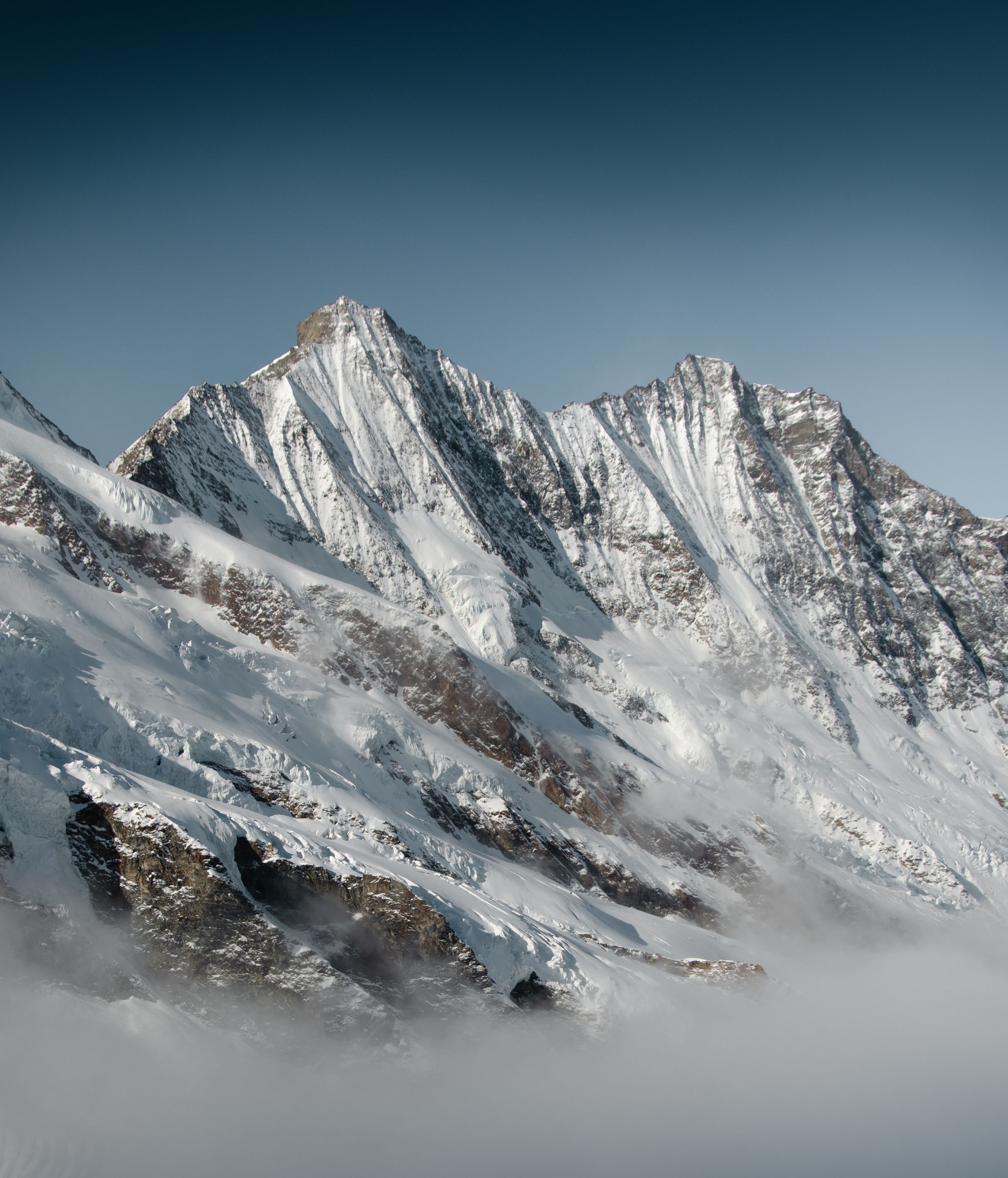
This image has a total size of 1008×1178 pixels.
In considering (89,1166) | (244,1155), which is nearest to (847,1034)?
(244,1155)

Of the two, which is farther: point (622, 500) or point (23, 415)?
point (622, 500)

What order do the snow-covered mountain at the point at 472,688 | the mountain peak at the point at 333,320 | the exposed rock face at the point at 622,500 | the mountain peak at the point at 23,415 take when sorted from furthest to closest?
the mountain peak at the point at 333,320 → the exposed rock face at the point at 622,500 → the mountain peak at the point at 23,415 → the snow-covered mountain at the point at 472,688

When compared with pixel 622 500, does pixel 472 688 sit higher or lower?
lower

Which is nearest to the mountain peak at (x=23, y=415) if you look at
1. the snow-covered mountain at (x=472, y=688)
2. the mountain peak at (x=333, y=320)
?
the snow-covered mountain at (x=472, y=688)

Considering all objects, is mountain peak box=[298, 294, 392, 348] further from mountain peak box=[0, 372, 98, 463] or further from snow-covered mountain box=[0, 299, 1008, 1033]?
mountain peak box=[0, 372, 98, 463]

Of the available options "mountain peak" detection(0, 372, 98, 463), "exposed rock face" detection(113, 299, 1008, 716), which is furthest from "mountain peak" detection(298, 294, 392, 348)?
"mountain peak" detection(0, 372, 98, 463)

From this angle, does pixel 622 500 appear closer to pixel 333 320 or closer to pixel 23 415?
pixel 333 320

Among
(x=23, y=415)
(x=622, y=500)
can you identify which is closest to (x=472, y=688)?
(x=23, y=415)

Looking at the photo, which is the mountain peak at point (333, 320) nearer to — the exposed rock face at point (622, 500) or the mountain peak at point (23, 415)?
the exposed rock face at point (622, 500)

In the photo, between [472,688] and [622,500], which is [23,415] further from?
[622,500]
